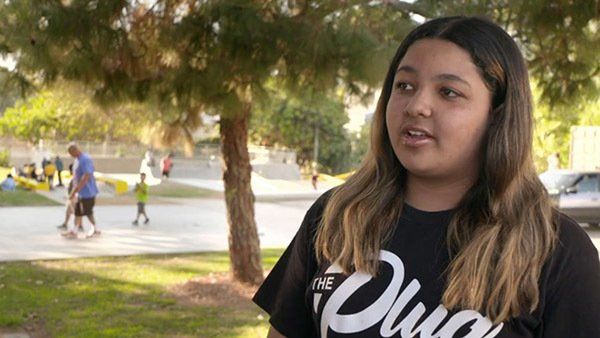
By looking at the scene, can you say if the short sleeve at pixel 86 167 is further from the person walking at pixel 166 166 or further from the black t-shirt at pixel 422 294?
the person walking at pixel 166 166

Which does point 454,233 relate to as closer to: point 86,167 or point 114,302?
Answer: point 114,302

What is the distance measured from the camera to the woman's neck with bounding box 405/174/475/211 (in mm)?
1565

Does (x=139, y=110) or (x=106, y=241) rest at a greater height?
(x=139, y=110)

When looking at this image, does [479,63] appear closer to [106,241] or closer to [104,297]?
[104,297]

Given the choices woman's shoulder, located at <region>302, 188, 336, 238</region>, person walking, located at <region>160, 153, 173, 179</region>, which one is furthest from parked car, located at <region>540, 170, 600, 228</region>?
person walking, located at <region>160, 153, 173, 179</region>

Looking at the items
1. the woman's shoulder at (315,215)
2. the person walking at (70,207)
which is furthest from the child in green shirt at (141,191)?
the woman's shoulder at (315,215)

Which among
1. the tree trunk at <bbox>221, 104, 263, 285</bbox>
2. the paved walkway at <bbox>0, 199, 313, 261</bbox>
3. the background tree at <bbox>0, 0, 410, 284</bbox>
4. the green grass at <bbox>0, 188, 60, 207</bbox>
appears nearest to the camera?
the background tree at <bbox>0, 0, 410, 284</bbox>

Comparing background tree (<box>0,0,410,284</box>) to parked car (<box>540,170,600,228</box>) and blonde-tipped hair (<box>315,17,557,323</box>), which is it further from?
parked car (<box>540,170,600,228</box>)

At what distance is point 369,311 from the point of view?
145cm

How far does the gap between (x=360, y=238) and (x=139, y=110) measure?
18.9ft

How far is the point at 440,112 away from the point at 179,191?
2179 centimetres

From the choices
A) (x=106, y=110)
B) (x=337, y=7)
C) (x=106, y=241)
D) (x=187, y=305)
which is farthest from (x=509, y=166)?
(x=106, y=241)

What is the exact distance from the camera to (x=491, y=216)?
4.92 feet

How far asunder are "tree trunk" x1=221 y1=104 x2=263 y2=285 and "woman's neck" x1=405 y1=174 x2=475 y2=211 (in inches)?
227
